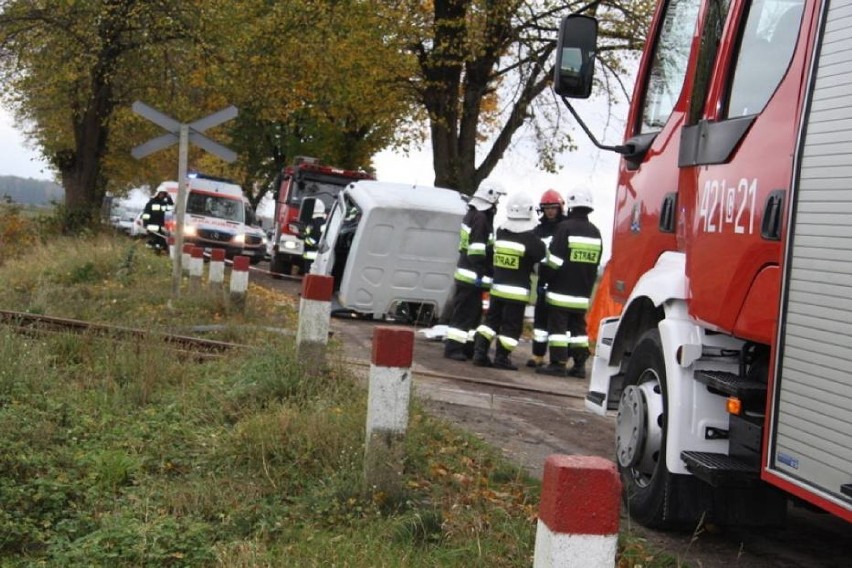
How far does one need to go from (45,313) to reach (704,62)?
952 cm

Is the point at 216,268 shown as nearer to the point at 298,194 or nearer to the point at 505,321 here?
the point at 505,321

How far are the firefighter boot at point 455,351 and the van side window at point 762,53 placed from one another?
7.46 m

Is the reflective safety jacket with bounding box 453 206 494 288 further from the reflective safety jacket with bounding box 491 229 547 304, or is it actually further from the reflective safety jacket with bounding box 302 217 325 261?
the reflective safety jacket with bounding box 302 217 325 261

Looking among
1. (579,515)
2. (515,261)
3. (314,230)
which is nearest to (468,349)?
(515,261)

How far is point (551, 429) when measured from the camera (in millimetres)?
8008

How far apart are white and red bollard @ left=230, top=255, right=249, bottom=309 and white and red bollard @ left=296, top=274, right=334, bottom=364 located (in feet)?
20.3

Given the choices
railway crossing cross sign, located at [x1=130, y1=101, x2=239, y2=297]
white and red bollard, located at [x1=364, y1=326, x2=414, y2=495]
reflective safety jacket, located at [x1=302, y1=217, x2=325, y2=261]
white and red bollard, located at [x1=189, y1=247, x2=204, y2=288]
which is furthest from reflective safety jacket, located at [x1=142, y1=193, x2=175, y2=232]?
white and red bollard, located at [x1=364, y1=326, x2=414, y2=495]

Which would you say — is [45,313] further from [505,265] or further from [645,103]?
[645,103]

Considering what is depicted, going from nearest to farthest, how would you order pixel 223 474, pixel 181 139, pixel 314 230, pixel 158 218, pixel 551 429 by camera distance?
pixel 223 474, pixel 551 429, pixel 181 139, pixel 314 230, pixel 158 218

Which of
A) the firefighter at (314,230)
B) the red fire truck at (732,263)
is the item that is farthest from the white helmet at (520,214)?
the firefighter at (314,230)

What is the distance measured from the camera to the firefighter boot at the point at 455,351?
1214 centimetres

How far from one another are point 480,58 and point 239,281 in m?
11.1

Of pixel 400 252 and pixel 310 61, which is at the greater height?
pixel 310 61

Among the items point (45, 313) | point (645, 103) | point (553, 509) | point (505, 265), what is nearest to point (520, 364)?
point (505, 265)
